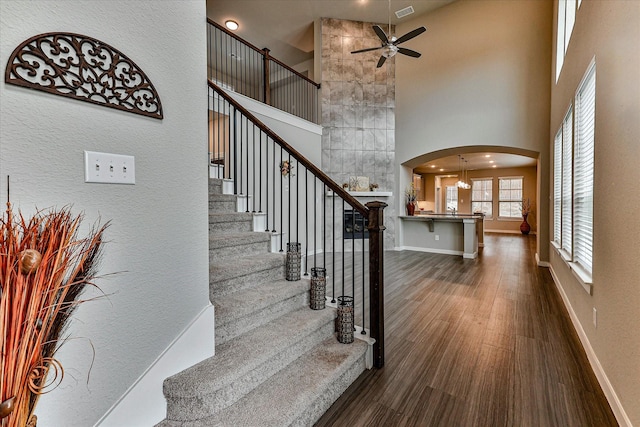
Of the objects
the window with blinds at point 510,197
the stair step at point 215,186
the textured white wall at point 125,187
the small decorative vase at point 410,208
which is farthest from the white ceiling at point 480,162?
the textured white wall at point 125,187

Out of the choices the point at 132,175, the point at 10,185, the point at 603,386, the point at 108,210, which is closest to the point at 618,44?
the point at 603,386

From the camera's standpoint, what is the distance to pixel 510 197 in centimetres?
1130

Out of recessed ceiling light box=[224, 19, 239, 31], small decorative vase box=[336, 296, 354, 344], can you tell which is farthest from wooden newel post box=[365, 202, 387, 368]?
recessed ceiling light box=[224, 19, 239, 31]

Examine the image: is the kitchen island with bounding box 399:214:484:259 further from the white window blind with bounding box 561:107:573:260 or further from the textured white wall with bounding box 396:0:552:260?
the white window blind with bounding box 561:107:573:260

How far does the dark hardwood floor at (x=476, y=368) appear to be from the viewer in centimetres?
162

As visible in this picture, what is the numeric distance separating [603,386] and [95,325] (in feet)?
9.34

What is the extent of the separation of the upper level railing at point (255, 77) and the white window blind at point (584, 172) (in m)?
5.02

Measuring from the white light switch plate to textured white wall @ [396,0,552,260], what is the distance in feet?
21.1

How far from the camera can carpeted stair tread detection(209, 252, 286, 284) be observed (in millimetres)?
1986

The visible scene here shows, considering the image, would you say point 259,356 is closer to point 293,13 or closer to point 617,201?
point 617,201

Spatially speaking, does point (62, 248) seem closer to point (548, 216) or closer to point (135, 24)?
point (135, 24)

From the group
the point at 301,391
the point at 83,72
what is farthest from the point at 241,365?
the point at 83,72

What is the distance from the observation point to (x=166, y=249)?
139 cm

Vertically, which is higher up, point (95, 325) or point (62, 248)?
point (62, 248)
